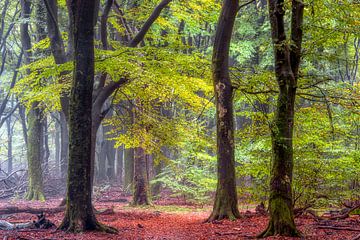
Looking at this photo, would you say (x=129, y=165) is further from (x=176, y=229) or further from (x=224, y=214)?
(x=176, y=229)

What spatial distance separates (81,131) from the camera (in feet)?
30.2

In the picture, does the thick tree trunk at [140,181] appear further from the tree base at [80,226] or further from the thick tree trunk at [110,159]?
the thick tree trunk at [110,159]

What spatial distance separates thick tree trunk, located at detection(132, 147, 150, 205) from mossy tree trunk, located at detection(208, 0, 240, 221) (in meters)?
5.76

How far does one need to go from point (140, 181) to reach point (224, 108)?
6467 millimetres

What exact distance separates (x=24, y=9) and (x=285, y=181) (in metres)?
16.5

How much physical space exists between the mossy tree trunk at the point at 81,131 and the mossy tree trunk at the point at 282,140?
373 cm

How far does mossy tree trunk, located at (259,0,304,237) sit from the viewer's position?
26.2ft

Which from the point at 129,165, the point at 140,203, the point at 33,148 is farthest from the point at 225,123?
the point at 33,148

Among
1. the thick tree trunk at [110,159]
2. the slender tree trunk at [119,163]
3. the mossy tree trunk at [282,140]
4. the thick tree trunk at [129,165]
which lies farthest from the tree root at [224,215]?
the slender tree trunk at [119,163]

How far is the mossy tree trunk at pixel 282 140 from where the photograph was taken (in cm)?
798

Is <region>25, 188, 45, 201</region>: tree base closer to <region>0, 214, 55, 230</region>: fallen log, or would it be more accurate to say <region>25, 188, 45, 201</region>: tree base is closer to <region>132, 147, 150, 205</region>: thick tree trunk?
<region>132, 147, 150, 205</region>: thick tree trunk

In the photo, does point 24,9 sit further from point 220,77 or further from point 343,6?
point 343,6

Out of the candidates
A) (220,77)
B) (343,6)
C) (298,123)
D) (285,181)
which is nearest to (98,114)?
(220,77)

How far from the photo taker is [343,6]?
840 centimetres
